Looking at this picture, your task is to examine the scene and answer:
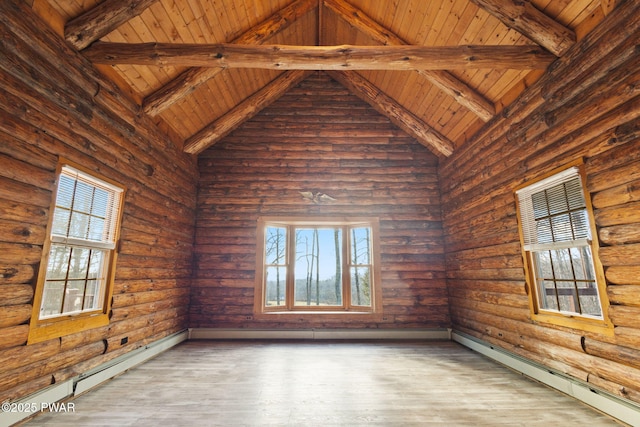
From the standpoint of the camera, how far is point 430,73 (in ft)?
14.3

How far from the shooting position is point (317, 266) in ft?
19.8

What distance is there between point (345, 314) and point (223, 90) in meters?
4.76

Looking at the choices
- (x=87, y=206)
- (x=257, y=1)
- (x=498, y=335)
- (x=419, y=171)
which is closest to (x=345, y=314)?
(x=498, y=335)

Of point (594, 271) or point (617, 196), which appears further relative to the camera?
point (594, 271)

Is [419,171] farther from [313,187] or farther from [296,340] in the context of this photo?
[296,340]

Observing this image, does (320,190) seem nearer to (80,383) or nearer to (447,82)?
(447,82)

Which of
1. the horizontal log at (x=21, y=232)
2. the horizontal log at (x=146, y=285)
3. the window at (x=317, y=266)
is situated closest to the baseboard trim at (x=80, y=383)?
the horizontal log at (x=146, y=285)

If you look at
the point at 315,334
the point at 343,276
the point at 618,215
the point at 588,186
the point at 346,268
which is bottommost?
the point at 315,334

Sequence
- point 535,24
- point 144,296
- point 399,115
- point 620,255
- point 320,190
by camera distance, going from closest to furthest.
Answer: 1. point 620,255
2. point 535,24
3. point 144,296
4. point 399,115
5. point 320,190

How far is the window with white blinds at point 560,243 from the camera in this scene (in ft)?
9.86

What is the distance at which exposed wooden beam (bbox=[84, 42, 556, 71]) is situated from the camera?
326 cm

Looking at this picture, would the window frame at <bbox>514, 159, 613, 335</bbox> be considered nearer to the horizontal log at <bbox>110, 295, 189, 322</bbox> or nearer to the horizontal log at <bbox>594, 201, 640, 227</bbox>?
the horizontal log at <bbox>594, 201, 640, 227</bbox>

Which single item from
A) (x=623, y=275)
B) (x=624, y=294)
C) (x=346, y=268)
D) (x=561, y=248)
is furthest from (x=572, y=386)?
(x=346, y=268)

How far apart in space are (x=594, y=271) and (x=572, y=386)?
4.00 feet
